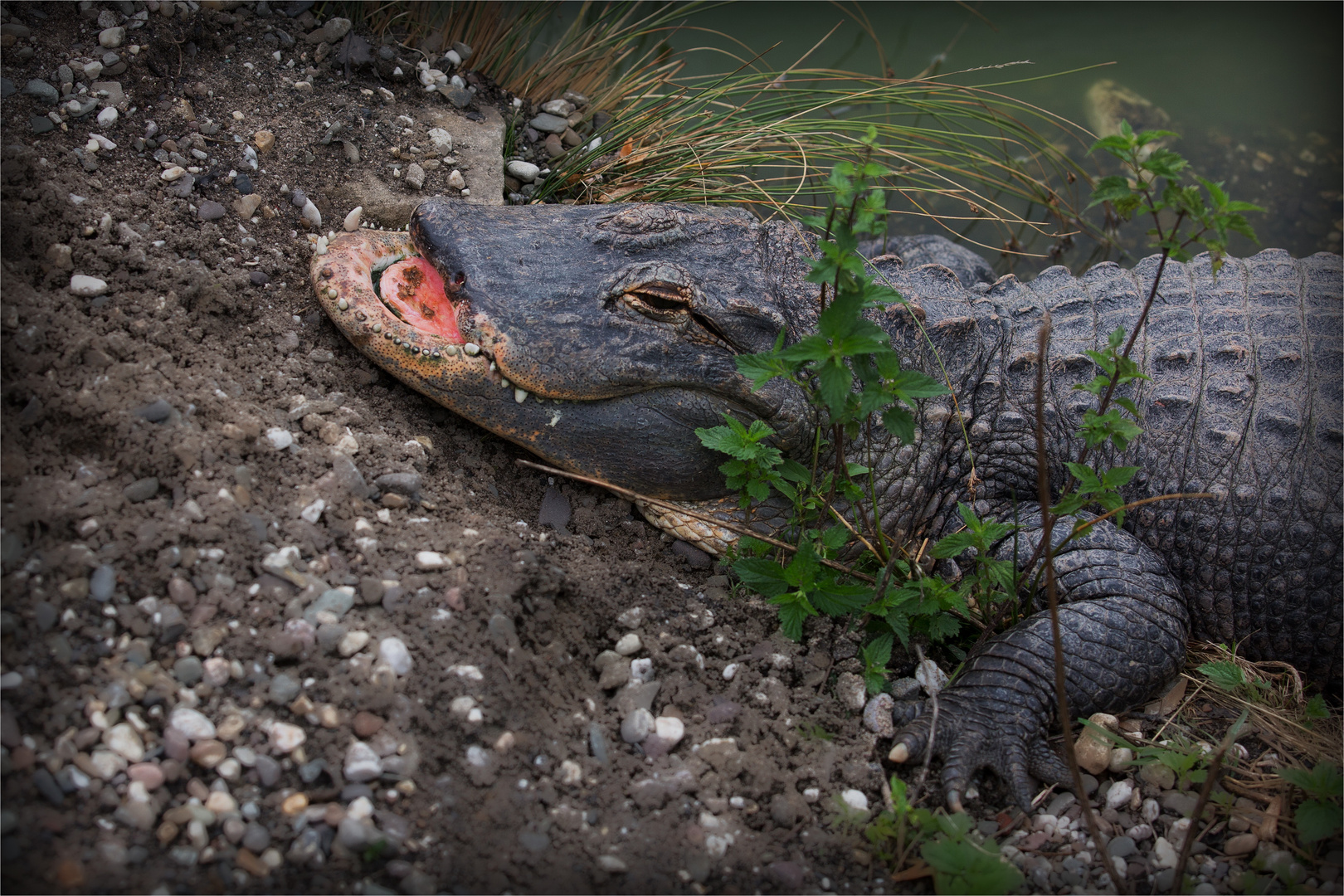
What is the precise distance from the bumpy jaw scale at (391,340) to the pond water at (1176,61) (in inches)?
135

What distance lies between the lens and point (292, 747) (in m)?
1.78

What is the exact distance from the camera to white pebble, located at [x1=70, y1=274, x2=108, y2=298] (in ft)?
7.91

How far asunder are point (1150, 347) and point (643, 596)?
2037 mm

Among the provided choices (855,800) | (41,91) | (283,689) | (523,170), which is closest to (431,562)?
(283,689)

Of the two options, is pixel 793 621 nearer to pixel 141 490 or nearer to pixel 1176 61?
pixel 141 490

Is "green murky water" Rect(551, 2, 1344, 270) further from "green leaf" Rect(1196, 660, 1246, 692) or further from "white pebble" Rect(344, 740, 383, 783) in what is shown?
"white pebble" Rect(344, 740, 383, 783)

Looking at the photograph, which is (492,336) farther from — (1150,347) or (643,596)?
(1150,347)

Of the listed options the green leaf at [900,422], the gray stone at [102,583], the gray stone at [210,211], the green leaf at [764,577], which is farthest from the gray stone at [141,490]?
the green leaf at [900,422]

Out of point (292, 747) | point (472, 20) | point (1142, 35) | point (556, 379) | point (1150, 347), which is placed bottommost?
point (292, 747)

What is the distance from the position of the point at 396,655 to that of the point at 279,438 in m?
0.79

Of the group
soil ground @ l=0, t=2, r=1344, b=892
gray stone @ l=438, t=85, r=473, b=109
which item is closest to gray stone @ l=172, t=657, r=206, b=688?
soil ground @ l=0, t=2, r=1344, b=892

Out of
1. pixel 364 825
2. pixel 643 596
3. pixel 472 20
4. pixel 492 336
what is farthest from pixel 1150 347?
pixel 472 20

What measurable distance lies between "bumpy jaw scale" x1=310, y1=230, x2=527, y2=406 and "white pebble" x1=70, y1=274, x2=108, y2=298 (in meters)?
0.59

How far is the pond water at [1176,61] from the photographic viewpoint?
564 cm
